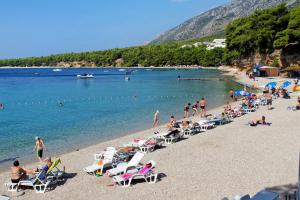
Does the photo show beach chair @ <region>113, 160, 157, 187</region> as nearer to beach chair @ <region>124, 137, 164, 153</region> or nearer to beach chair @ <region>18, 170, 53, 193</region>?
beach chair @ <region>18, 170, 53, 193</region>

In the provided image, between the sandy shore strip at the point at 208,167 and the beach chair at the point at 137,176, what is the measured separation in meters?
0.29

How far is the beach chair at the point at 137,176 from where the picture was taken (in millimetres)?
13070

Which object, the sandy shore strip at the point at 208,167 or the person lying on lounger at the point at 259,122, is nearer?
the sandy shore strip at the point at 208,167

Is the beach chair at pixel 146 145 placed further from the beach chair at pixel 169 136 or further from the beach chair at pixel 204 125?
the beach chair at pixel 204 125

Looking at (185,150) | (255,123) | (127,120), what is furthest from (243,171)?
(127,120)

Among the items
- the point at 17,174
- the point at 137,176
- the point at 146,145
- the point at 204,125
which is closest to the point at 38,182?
the point at 17,174

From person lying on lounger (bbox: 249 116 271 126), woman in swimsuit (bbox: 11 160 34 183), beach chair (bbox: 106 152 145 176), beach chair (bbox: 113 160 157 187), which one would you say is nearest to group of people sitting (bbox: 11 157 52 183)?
woman in swimsuit (bbox: 11 160 34 183)

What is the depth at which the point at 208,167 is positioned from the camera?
1448 cm

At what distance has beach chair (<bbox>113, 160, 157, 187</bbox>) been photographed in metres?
13.1

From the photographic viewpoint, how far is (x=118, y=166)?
573 inches

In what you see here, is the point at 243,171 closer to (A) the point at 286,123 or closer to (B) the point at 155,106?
(A) the point at 286,123

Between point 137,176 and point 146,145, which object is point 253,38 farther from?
point 137,176

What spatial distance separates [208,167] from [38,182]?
6.21 metres

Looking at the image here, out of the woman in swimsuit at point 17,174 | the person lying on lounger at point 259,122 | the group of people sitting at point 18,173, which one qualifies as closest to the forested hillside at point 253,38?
the person lying on lounger at point 259,122
